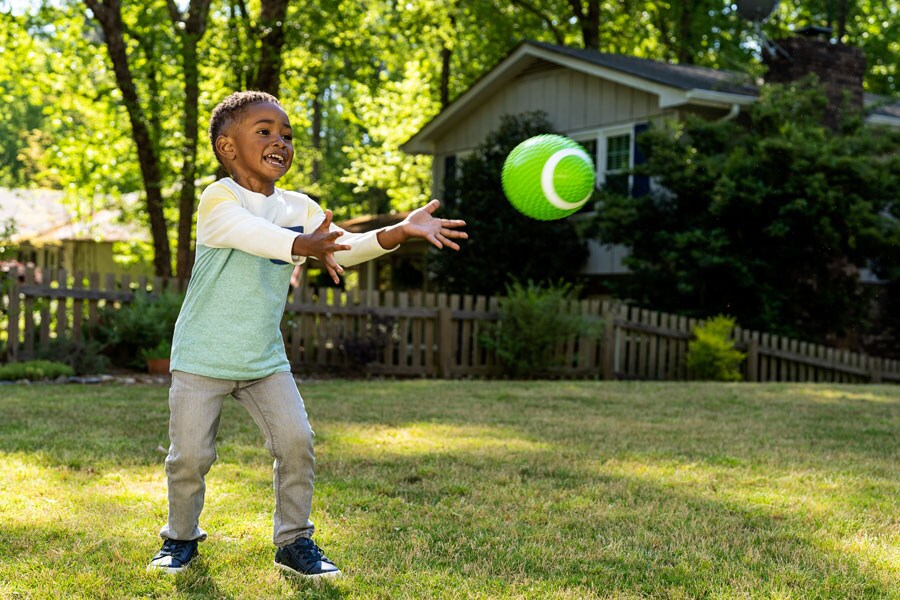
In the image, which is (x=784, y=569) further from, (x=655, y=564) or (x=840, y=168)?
(x=840, y=168)

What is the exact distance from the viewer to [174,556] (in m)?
3.71

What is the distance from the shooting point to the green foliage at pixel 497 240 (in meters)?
17.6

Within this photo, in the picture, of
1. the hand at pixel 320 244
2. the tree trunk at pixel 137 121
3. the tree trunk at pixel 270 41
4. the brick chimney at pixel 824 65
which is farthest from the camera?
the brick chimney at pixel 824 65

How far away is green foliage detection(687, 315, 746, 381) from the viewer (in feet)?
47.1

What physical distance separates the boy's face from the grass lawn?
1.42 metres

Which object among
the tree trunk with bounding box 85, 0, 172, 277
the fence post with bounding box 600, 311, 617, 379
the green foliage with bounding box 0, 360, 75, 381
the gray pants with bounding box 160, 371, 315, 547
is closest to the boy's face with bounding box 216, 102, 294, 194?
the gray pants with bounding box 160, 371, 315, 547

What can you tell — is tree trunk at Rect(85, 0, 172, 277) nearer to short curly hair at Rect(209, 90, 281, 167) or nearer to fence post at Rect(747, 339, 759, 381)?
fence post at Rect(747, 339, 759, 381)

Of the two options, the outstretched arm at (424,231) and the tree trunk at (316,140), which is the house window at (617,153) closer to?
the outstretched arm at (424,231)

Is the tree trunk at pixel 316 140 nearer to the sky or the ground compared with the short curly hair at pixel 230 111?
nearer to the sky

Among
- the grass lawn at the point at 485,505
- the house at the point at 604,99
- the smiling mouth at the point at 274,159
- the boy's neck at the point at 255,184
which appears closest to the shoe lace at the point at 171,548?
the grass lawn at the point at 485,505


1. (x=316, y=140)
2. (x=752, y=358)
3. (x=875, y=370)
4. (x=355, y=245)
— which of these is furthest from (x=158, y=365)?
(x=316, y=140)

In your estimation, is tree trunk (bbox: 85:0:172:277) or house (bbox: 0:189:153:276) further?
house (bbox: 0:189:153:276)

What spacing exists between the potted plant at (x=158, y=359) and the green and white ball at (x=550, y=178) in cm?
754

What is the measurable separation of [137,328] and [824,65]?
1216cm
